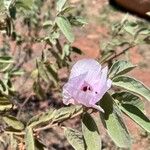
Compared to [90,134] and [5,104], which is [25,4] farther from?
[90,134]

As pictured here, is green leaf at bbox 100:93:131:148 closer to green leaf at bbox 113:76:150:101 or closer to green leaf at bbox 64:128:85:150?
green leaf at bbox 113:76:150:101

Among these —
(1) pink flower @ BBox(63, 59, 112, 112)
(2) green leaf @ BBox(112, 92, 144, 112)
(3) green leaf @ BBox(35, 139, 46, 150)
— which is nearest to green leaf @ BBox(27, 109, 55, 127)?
(3) green leaf @ BBox(35, 139, 46, 150)

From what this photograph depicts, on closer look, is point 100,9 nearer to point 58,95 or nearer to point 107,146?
point 58,95

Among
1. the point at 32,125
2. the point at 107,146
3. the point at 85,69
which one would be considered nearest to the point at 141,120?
the point at 85,69

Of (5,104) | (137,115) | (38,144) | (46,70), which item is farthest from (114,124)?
(46,70)

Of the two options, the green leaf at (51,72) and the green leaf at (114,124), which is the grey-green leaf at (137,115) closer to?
the green leaf at (114,124)

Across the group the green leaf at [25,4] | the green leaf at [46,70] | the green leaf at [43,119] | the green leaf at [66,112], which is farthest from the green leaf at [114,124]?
the green leaf at [46,70]
